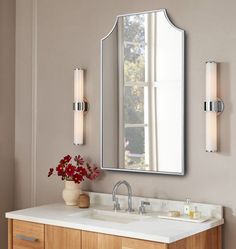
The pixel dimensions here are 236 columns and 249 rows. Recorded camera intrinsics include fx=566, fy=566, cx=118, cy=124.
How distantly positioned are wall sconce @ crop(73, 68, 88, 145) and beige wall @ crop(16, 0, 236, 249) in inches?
2.2

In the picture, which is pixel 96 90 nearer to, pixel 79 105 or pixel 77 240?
pixel 79 105

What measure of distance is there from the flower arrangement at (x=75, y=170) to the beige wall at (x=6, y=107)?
0.60 metres

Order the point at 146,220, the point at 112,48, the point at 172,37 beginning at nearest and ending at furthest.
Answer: the point at 146,220, the point at 172,37, the point at 112,48

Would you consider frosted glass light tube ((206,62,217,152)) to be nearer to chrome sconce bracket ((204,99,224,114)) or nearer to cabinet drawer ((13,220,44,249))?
chrome sconce bracket ((204,99,224,114))

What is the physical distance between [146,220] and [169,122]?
2.10 feet

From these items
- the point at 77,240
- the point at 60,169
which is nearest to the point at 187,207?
the point at 77,240

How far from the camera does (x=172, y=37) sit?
3.53m

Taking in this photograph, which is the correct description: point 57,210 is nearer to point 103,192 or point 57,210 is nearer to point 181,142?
point 103,192

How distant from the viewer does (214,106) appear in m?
3.33

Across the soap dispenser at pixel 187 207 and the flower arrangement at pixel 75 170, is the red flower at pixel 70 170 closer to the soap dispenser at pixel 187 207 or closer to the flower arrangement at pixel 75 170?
the flower arrangement at pixel 75 170

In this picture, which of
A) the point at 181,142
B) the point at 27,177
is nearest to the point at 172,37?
the point at 181,142

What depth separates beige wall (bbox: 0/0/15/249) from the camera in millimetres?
4301

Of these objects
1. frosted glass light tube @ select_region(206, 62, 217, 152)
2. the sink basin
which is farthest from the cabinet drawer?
frosted glass light tube @ select_region(206, 62, 217, 152)

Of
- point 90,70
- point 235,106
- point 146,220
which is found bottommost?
point 146,220
